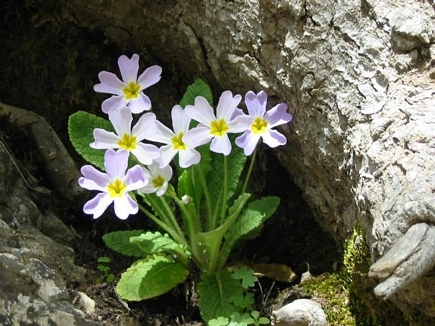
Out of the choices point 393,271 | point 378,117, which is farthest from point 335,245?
point 393,271

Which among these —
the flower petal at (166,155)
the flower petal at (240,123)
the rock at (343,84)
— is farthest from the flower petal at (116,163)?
the rock at (343,84)

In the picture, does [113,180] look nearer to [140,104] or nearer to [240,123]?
[140,104]

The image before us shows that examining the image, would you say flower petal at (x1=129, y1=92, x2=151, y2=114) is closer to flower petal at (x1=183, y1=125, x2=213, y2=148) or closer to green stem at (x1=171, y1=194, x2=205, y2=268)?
flower petal at (x1=183, y1=125, x2=213, y2=148)

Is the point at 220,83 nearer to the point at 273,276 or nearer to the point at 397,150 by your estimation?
the point at 273,276

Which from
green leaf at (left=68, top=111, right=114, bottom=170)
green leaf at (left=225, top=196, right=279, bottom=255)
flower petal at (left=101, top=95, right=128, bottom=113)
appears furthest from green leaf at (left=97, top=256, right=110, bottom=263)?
flower petal at (left=101, top=95, right=128, bottom=113)

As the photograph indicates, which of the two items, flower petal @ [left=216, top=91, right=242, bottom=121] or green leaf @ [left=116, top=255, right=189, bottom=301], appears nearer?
flower petal @ [left=216, top=91, right=242, bottom=121]

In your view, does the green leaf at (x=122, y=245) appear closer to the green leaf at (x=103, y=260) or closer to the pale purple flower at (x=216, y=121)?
the green leaf at (x=103, y=260)

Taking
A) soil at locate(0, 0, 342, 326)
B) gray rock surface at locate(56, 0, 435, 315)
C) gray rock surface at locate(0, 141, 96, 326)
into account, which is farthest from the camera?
soil at locate(0, 0, 342, 326)
